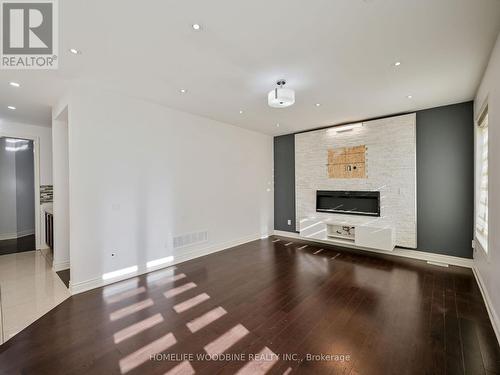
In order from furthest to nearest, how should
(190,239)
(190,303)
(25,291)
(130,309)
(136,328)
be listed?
(190,239) < (25,291) < (190,303) < (130,309) < (136,328)

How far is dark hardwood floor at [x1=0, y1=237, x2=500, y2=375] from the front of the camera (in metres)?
1.77

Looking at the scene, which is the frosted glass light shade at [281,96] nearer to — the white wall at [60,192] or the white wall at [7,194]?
the white wall at [60,192]

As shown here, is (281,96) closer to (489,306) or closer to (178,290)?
(178,290)

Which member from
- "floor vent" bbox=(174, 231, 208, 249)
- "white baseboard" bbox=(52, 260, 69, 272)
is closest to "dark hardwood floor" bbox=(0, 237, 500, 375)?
"floor vent" bbox=(174, 231, 208, 249)

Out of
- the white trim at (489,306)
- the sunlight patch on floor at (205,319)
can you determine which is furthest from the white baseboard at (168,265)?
the white trim at (489,306)

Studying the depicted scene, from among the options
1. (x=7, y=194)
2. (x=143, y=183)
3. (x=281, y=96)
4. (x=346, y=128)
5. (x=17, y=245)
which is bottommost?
(x=17, y=245)

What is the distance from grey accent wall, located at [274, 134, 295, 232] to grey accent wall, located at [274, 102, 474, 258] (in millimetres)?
2710

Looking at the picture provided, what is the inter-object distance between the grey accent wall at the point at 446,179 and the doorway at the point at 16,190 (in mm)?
8808

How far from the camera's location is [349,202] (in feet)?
16.4

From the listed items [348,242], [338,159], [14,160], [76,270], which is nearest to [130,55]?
[76,270]

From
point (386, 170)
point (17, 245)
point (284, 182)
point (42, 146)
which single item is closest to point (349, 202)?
point (386, 170)

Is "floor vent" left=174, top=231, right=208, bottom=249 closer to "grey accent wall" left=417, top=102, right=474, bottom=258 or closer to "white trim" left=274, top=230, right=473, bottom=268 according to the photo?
"white trim" left=274, top=230, right=473, bottom=268

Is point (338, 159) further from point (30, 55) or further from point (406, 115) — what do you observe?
point (30, 55)

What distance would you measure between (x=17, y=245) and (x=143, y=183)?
13.9 feet
